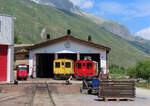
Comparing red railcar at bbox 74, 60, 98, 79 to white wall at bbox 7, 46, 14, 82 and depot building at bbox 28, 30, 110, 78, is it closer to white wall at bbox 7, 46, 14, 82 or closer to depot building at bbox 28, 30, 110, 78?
depot building at bbox 28, 30, 110, 78

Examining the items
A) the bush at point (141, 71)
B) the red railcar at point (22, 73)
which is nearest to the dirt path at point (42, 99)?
the red railcar at point (22, 73)

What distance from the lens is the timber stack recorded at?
16266 mm

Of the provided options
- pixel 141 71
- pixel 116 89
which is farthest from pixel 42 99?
pixel 141 71

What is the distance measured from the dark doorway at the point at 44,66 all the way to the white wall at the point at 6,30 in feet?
35.7

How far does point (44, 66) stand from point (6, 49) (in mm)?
17012

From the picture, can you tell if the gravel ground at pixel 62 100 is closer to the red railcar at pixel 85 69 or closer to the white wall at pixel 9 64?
the white wall at pixel 9 64

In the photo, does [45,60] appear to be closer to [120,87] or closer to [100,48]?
[100,48]

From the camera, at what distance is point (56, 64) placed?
3859 cm

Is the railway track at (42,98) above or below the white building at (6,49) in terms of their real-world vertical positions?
below

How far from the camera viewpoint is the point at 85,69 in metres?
37.3

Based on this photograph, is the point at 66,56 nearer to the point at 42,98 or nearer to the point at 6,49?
the point at 6,49

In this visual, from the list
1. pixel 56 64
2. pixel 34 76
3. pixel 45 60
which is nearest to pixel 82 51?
pixel 56 64

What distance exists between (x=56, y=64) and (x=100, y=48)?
6.65m

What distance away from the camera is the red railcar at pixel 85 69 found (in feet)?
122
